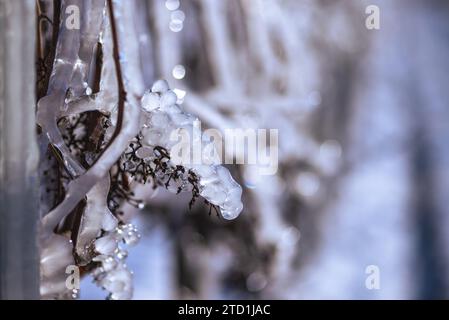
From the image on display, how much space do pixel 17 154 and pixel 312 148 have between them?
1909 millimetres

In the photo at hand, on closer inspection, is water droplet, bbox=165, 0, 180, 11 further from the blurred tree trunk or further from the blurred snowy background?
the blurred tree trunk

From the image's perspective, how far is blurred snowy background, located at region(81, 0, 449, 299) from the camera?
79.4 inches

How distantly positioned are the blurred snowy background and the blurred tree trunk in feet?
3.32

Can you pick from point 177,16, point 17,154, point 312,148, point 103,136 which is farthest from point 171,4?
point 17,154

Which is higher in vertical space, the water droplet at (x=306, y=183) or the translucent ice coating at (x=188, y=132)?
the translucent ice coating at (x=188, y=132)

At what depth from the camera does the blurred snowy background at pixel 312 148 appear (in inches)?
79.4

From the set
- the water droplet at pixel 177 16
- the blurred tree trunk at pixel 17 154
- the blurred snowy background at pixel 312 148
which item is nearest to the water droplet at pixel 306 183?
the blurred snowy background at pixel 312 148

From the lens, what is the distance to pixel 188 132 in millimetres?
686

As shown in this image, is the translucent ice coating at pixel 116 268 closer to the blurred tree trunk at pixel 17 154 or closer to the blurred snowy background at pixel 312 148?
the blurred tree trunk at pixel 17 154

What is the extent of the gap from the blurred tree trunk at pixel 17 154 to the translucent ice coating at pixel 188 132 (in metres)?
0.14

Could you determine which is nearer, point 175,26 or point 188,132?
point 188,132

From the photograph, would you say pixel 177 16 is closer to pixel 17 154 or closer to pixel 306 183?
pixel 306 183

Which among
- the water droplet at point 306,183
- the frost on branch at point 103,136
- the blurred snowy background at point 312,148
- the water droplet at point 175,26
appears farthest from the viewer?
the water droplet at point 306,183
